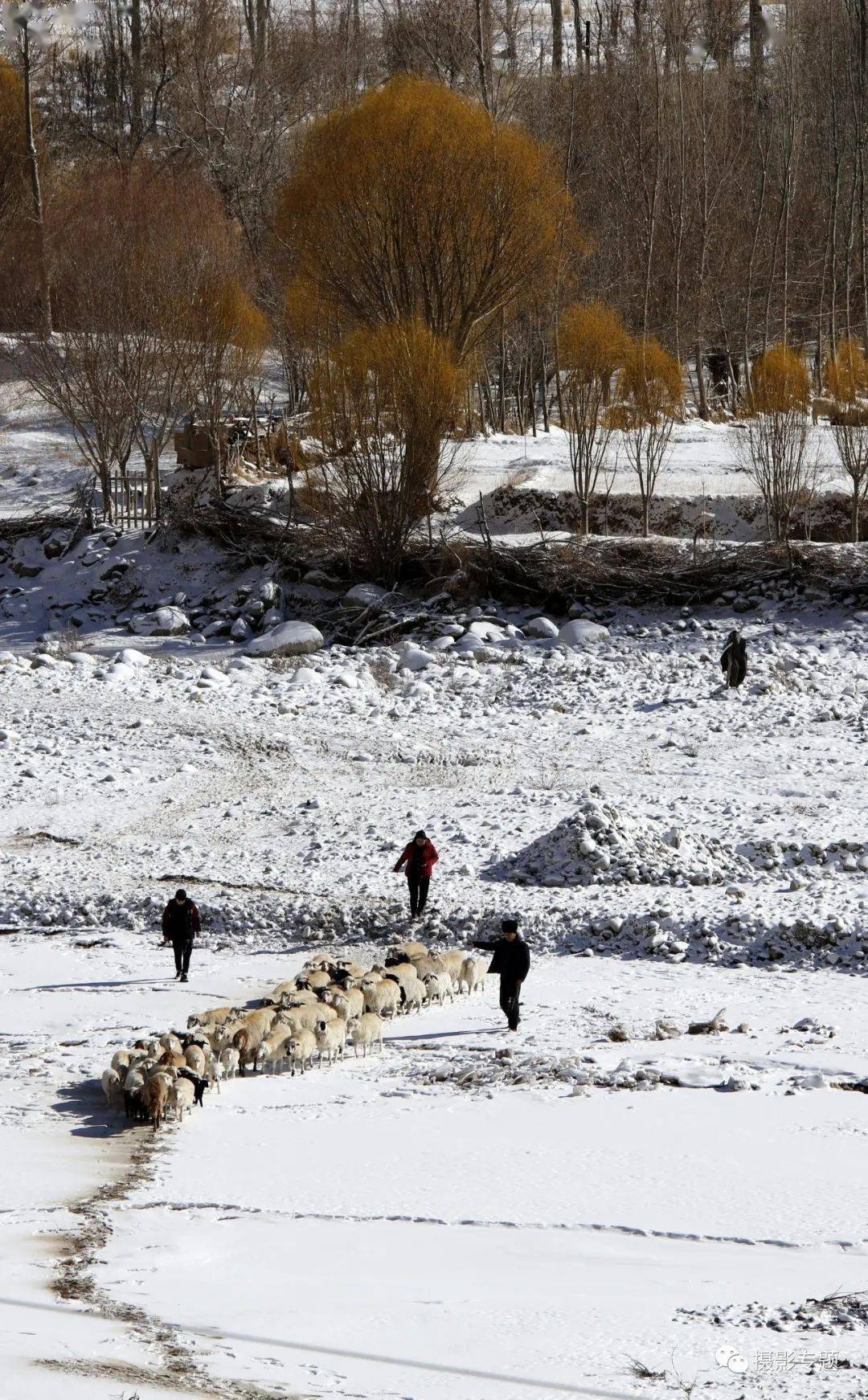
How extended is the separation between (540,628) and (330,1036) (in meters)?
16.0

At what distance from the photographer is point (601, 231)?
48375mm

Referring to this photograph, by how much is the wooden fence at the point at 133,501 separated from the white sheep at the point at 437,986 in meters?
21.0

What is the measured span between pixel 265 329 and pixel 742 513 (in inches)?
507

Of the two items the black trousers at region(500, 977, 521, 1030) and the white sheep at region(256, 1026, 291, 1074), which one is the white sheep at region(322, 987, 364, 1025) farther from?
the black trousers at region(500, 977, 521, 1030)

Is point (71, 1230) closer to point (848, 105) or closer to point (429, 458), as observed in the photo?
point (429, 458)

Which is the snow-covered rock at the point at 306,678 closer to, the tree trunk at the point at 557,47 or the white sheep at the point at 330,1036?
the white sheep at the point at 330,1036

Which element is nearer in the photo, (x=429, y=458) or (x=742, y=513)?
(x=429, y=458)

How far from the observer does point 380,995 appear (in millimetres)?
12336

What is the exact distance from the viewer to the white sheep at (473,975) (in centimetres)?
1345

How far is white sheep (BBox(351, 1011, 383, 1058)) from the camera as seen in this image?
1164 cm

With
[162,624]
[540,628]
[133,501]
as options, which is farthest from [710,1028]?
[133,501]

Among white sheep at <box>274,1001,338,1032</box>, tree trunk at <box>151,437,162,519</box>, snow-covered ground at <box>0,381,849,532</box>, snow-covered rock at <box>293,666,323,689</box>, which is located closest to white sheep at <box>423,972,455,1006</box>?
white sheep at <box>274,1001,338,1032</box>

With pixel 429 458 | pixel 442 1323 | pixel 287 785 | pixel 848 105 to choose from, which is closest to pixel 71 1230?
pixel 442 1323

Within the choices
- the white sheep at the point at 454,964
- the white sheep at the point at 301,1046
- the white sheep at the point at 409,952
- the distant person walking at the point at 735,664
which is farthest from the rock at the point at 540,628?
the white sheep at the point at 301,1046
